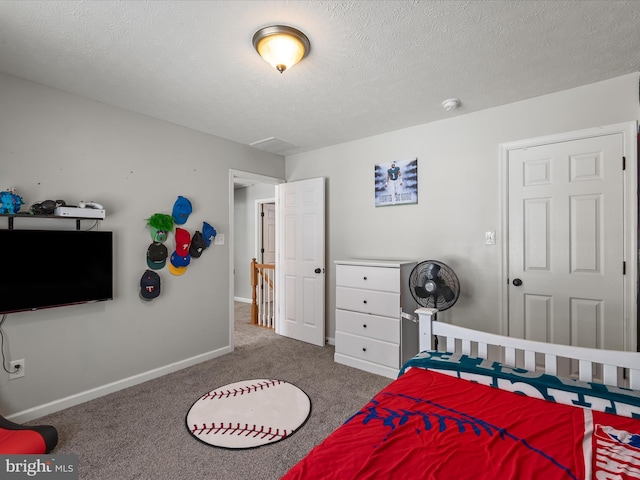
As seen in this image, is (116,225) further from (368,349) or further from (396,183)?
(396,183)

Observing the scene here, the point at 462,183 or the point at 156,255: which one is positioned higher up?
the point at 462,183

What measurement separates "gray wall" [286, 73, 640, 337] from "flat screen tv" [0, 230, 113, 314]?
2489 millimetres

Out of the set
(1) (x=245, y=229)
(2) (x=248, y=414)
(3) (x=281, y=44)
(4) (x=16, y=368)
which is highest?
(3) (x=281, y=44)

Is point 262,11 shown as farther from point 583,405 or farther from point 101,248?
point 583,405

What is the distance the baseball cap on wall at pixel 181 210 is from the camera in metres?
3.16

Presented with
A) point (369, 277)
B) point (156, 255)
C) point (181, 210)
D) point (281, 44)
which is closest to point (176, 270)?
point (156, 255)

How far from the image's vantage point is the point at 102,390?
2.66 m

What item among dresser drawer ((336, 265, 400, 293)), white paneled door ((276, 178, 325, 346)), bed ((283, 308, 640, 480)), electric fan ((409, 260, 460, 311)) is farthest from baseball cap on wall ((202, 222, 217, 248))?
bed ((283, 308, 640, 480))

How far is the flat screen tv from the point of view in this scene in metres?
2.16

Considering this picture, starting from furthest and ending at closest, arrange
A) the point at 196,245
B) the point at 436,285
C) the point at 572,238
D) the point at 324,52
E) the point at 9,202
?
the point at 196,245 < the point at 436,285 < the point at 572,238 < the point at 9,202 < the point at 324,52

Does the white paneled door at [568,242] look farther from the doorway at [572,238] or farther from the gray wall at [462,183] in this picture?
the gray wall at [462,183]

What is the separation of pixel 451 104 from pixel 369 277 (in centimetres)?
172

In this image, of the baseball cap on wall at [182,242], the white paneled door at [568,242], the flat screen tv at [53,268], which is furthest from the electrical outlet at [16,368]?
the white paneled door at [568,242]

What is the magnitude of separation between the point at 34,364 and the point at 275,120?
2.81m
